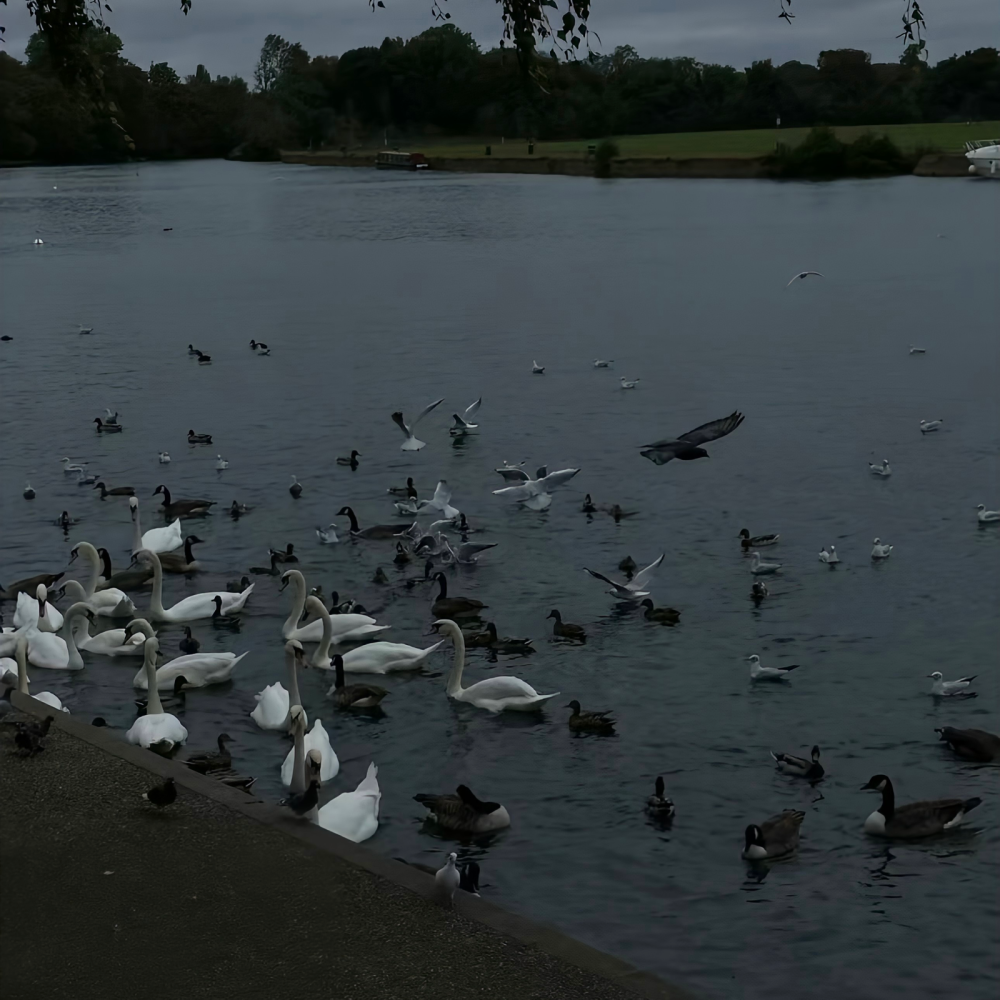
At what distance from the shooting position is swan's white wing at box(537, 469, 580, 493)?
21312 millimetres

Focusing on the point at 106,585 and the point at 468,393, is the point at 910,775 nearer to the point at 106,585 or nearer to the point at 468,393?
the point at 106,585

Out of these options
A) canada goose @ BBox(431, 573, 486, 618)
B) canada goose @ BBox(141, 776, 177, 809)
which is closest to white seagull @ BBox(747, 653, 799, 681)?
canada goose @ BBox(431, 573, 486, 618)

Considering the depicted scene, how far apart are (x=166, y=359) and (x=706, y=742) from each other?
27828mm

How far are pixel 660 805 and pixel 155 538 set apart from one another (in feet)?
33.2

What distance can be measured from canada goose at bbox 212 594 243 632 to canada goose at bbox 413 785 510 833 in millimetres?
5913

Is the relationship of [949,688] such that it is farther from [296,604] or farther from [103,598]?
[103,598]

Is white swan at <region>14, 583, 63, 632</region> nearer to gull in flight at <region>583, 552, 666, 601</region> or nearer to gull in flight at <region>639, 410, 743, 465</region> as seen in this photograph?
gull in flight at <region>583, 552, 666, 601</region>

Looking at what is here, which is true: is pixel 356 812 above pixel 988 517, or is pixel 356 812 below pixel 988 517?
above

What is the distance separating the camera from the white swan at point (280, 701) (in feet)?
45.1

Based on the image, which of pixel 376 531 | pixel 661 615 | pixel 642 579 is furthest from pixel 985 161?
pixel 661 615

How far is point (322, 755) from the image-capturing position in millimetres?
12508

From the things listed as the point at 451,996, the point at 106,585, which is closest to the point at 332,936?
the point at 451,996

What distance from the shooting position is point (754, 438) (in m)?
26.5

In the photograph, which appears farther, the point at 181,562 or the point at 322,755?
the point at 181,562
